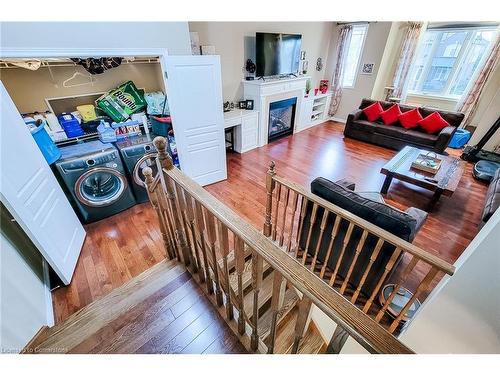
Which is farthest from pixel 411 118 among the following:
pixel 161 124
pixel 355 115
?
pixel 161 124

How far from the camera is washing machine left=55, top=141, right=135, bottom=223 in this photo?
87.9 inches

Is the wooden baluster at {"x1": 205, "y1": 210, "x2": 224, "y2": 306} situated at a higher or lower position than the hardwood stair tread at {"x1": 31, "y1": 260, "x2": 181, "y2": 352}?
higher

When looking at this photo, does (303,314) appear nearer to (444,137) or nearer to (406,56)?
(444,137)

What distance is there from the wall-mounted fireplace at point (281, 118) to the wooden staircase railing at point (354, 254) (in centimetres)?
277

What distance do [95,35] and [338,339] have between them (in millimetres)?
2692

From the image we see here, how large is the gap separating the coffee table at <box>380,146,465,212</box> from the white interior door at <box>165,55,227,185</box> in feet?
8.19

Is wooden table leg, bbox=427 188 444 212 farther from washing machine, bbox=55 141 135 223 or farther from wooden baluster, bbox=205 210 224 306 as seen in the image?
washing machine, bbox=55 141 135 223

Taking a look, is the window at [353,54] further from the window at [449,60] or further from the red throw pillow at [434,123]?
the red throw pillow at [434,123]

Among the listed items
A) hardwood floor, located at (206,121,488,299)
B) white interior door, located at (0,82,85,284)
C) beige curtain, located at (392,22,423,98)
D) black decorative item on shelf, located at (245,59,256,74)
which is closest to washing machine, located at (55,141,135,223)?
white interior door, located at (0,82,85,284)

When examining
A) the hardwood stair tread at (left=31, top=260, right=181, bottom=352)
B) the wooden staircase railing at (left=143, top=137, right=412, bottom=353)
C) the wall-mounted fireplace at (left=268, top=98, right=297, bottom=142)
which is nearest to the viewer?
the wooden staircase railing at (left=143, top=137, right=412, bottom=353)

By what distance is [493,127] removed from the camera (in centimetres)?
375

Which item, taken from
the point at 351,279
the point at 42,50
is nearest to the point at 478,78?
the point at 351,279

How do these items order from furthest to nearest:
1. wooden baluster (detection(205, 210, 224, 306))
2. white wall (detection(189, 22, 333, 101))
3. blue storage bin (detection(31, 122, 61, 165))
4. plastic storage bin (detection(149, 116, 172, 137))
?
white wall (detection(189, 22, 333, 101)), plastic storage bin (detection(149, 116, 172, 137)), blue storage bin (detection(31, 122, 61, 165)), wooden baluster (detection(205, 210, 224, 306))
